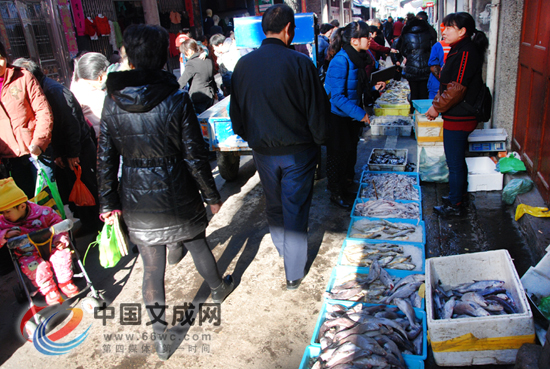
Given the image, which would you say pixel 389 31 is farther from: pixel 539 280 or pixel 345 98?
pixel 539 280

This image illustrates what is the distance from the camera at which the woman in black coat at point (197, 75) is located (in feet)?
22.6

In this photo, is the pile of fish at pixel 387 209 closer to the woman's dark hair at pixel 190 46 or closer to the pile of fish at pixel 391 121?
the pile of fish at pixel 391 121

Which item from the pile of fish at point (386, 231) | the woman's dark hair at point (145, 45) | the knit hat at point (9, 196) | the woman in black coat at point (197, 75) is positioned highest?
the woman's dark hair at point (145, 45)

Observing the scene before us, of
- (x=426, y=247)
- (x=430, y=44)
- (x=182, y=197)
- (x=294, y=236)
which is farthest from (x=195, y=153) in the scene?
(x=430, y=44)

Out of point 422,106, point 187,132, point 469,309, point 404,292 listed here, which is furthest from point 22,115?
point 422,106

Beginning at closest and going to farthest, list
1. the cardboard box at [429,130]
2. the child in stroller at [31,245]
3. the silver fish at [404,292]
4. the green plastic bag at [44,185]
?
1. the silver fish at [404,292]
2. the child in stroller at [31,245]
3. the green plastic bag at [44,185]
4. the cardboard box at [429,130]

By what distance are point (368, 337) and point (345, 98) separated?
2657 mm

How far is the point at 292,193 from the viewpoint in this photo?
3271 mm

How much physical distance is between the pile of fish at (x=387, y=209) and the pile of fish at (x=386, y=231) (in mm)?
169

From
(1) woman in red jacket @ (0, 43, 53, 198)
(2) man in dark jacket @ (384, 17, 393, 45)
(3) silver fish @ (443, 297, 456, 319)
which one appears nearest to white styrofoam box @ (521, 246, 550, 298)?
(3) silver fish @ (443, 297, 456, 319)

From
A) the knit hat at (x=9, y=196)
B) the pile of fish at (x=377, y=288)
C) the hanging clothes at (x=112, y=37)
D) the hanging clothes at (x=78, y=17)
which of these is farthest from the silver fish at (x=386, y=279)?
the hanging clothes at (x=112, y=37)

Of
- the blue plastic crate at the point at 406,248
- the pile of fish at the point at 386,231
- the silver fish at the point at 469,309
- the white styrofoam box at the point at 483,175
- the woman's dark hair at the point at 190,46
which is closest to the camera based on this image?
the silver fish at the point at 469,309

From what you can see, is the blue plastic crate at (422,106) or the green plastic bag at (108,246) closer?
the green plastic bag at (108,246)

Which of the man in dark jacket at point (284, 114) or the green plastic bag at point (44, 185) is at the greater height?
the man in dark jacket at point (284, 114)
